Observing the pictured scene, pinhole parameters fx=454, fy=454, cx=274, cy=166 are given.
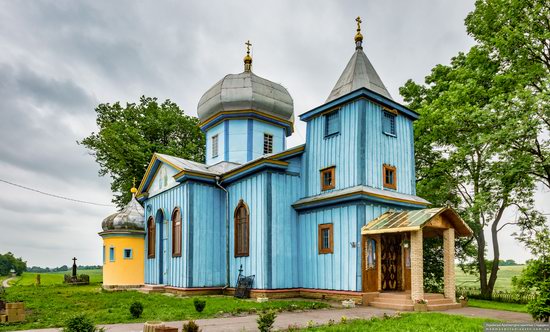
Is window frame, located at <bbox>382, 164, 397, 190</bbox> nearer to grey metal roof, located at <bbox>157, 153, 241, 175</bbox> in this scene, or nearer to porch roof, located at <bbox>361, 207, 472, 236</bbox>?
porch roof, located at <bbox>361, 207, 472, 236</bbox>

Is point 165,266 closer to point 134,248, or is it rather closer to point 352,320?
point 134,248

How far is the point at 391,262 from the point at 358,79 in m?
6.80

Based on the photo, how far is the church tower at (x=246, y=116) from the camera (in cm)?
2162

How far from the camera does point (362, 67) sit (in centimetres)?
1755

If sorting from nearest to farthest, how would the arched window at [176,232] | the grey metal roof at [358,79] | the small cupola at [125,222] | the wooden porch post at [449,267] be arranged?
the wooden porch post at [449,267] < the grey metal roof at [358,79] < the arched window at [176,232] < the small cupola at [125,222]

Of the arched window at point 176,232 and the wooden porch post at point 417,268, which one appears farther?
the arched window at point 176,232

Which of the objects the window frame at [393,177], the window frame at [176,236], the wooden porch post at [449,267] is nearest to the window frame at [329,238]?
the window frame at [393,177]

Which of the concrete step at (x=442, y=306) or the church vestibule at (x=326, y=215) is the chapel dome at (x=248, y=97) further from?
the concrete step at (x=442, y=306)

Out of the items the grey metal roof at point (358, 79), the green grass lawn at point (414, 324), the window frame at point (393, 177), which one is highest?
the grey metal roof at point (358, 79)

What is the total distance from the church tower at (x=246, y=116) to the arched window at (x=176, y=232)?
380 cm

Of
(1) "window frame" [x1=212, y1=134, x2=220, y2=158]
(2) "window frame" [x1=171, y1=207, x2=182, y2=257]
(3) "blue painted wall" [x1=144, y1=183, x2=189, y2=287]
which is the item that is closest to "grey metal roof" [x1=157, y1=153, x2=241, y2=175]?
(3) "blue painted wall" [x1=144, y1=183, x2=189, y2=287]

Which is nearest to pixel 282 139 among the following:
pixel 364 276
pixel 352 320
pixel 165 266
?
pixel 165 266

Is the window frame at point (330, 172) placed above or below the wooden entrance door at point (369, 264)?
above

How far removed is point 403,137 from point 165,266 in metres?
11.9
